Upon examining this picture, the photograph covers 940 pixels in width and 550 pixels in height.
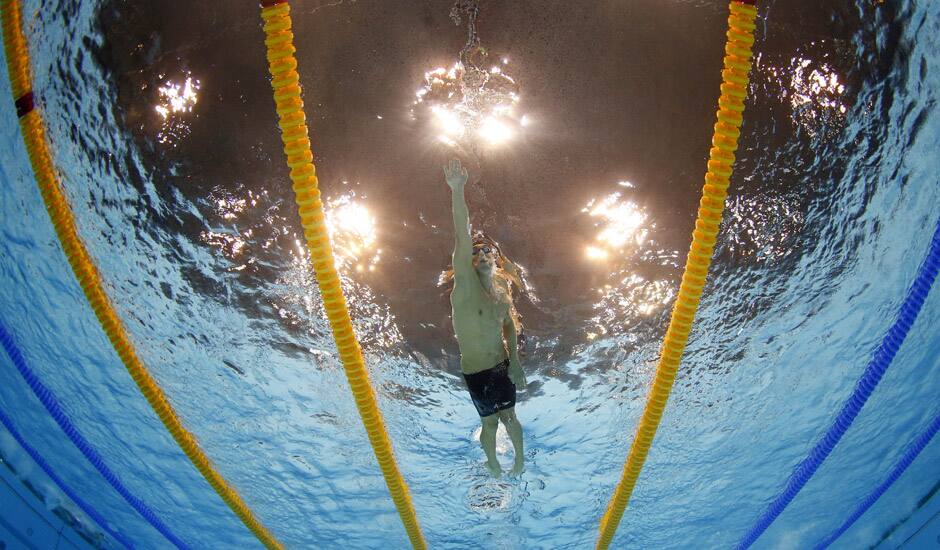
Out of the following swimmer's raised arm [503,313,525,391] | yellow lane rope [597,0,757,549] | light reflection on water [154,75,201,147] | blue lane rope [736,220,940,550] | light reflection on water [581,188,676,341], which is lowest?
blue lane rope [736,220,940,550]

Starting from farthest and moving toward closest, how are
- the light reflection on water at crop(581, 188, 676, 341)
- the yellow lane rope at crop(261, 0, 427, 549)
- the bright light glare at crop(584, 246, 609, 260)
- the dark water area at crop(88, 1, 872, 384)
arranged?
1. the bright light glare at crop(584, 246, 609, 260)
2. the light reflection on water at crop(581, 188, 676, 341)
3. the dark water area at crop(88, 1, 872, 384)
4. the yellow lane rope at crop(261, 0, 427, 549)

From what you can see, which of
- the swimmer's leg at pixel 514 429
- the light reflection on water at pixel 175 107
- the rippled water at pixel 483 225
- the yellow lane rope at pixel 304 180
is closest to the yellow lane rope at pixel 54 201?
the rippled water at pixel 483 225

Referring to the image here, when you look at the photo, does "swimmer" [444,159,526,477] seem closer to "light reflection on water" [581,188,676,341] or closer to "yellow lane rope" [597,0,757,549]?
"light reflection on water" [581,188,676,341]

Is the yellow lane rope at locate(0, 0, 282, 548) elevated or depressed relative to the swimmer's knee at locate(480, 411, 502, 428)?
elevated

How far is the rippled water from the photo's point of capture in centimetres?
371

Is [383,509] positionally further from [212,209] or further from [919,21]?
[919,21]

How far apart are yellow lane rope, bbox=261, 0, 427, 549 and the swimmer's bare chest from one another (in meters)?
0.84

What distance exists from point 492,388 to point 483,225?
1.24 metres

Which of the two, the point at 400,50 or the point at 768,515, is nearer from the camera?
the point at 400,50

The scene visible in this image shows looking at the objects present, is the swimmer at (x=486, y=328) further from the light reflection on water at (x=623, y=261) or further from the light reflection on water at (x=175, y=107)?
the light reflection on water at (x=175, y=107)

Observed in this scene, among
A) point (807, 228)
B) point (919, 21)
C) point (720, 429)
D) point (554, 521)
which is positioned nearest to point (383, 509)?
point (554, 521)

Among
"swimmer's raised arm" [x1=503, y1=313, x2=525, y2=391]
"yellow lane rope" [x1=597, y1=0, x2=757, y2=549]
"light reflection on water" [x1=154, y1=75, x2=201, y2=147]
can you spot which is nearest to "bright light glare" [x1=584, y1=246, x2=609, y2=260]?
"swimmer's raised arm" [x1=503, y1=313, x2=525, y2=391]

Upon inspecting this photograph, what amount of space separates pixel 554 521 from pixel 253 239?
7272 millimetres

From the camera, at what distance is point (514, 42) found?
11.8 feet
